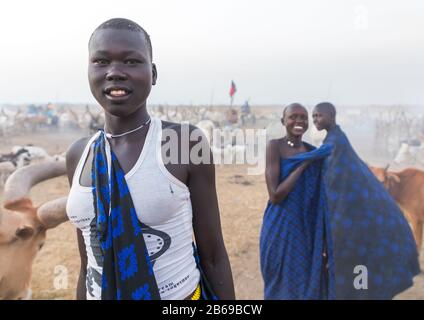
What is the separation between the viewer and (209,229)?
112cm

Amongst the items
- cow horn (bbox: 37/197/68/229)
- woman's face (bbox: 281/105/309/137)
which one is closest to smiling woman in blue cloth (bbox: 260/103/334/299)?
woman's face (bbox: 281/105/309/137)

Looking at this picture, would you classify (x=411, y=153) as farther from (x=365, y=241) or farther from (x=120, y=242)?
(x=120, y=242)

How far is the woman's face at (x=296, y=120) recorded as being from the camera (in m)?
2.65

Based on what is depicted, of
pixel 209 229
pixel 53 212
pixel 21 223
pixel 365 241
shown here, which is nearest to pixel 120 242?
pixel 209 229

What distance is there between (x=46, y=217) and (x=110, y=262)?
123 cm

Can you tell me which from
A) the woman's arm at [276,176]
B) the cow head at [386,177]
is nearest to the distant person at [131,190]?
the woman's arm at [276,176]

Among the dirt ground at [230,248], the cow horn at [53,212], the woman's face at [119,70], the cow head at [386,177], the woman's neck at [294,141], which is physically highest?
the woman's face at [119,70]

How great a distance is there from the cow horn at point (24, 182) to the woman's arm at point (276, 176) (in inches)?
54.9

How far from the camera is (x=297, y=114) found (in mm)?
2650

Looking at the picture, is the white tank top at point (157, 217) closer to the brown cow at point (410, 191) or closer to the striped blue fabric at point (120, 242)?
the striped blue fabric at point (120, 242)

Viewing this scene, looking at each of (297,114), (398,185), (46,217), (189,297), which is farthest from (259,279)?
(189,297)

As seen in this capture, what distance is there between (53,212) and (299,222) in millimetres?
1566

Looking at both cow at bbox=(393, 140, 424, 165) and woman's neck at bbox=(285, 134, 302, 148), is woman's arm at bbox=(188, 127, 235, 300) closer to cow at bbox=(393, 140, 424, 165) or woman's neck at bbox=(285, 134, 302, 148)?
woman's neck at bbox=(285, 134, 302, 148)

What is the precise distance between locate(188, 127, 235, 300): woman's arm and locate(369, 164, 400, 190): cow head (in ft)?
11.5
